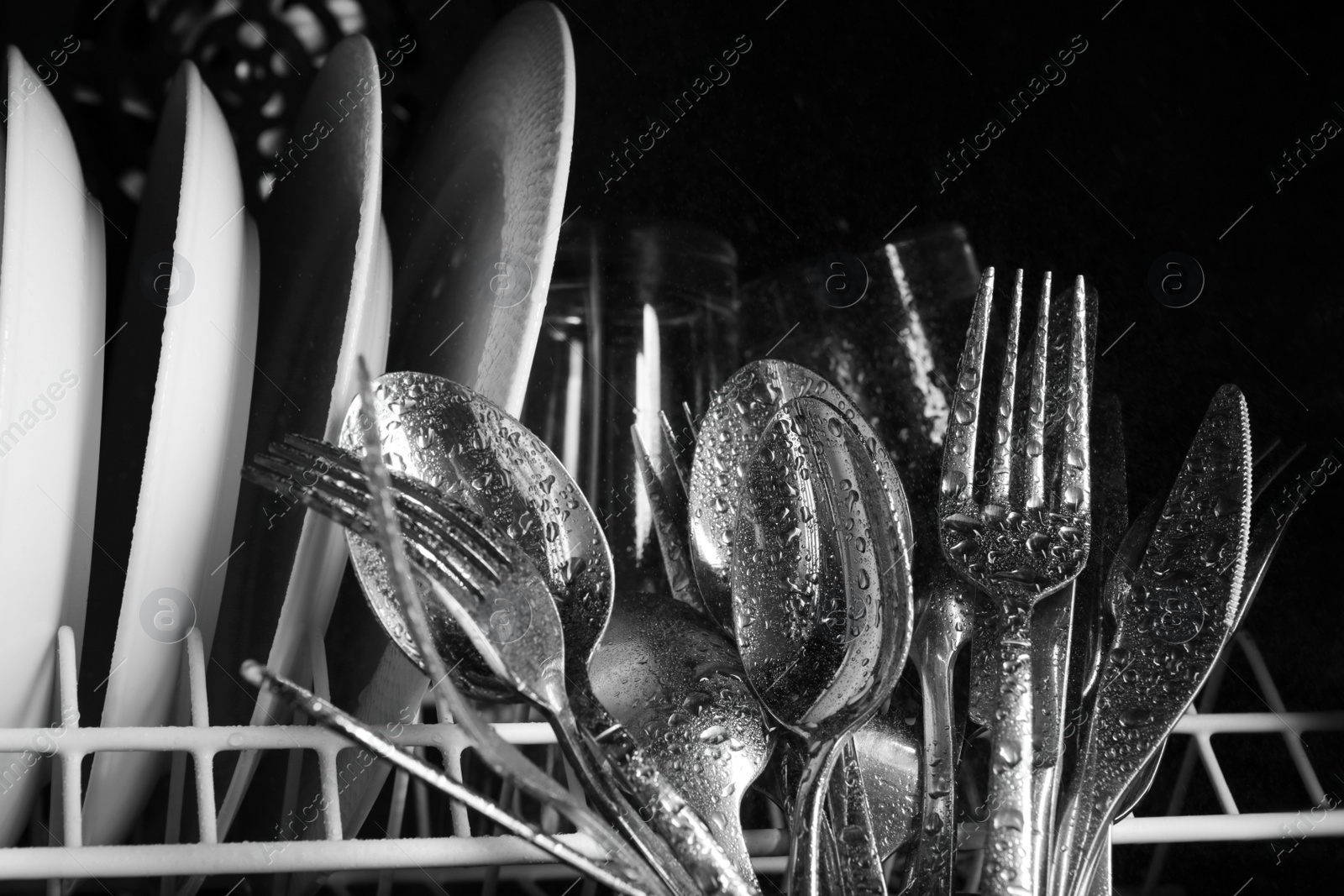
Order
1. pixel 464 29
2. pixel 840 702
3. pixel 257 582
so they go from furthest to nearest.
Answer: pixel 464 29 → pixel 257 582 → pixel 840 702

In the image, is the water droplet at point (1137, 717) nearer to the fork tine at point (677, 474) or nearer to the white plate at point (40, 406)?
the fork tine at point (677, 474)

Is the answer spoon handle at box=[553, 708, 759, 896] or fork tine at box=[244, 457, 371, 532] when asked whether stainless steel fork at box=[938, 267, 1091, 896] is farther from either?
fork tine at box=[244, 457, 371, 532]

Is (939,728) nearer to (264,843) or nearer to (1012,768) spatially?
(1012,768)

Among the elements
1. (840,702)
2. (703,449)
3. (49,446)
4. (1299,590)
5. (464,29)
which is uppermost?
(464,29)

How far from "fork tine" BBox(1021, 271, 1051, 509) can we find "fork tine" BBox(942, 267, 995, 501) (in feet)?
0.07

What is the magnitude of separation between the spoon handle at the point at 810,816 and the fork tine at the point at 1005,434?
132mm

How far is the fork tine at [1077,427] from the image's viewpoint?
0.39 metres

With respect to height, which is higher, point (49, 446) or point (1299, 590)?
point (49, 446)

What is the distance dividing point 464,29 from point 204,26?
164 mm

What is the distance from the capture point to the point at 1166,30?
0.62m

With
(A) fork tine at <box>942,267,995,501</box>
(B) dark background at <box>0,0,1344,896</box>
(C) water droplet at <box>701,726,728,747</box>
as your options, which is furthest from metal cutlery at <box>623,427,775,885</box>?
(B) dark background at <box>0,0,1344,896</box>

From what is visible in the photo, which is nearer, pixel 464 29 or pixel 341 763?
pixel 341 763

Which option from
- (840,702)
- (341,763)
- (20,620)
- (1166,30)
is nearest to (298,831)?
(341,763)

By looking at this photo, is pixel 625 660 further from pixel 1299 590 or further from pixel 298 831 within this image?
pixel 1299 590
